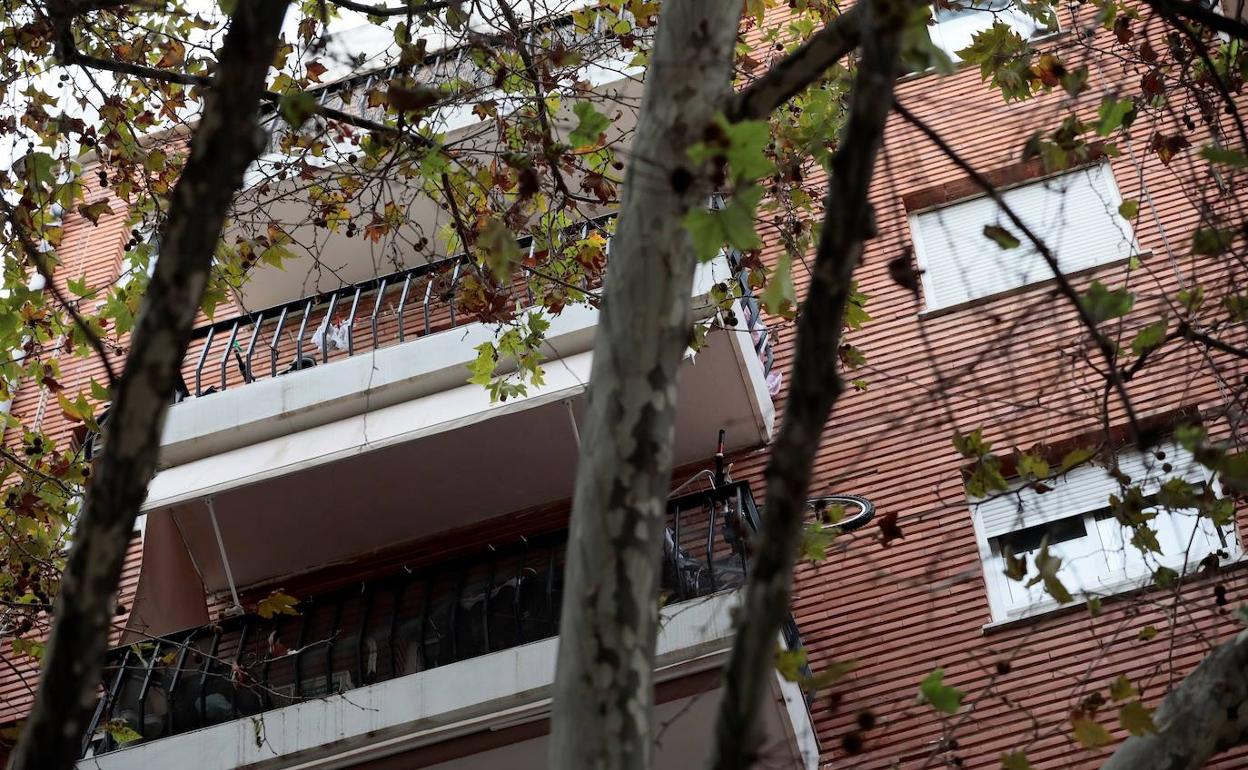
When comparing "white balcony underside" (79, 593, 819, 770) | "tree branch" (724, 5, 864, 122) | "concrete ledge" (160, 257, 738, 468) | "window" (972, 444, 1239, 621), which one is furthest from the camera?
"concrete ledge" (160, 257, 738, 468)

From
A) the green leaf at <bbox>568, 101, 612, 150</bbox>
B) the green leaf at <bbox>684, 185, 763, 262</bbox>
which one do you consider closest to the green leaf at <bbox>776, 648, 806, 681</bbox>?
the green leaf at <bbox>684, 185, 763, 262</bbox>

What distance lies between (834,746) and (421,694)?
229cm

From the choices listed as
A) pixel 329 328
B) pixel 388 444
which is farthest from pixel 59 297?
pixel 329 328

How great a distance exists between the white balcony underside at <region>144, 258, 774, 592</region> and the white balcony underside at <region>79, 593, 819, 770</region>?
1249 mm

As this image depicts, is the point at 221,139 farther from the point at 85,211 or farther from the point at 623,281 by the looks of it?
the point at 85,211

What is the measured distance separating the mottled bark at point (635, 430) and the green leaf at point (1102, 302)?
0.98 metres

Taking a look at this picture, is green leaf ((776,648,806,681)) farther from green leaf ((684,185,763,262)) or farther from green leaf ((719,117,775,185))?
green leaf ((719,117,775,185))

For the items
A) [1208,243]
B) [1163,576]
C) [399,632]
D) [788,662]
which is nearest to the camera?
[788,662]

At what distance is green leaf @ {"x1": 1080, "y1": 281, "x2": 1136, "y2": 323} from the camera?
3.27 metres

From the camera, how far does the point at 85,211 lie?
654cm

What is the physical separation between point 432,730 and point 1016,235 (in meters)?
4.95

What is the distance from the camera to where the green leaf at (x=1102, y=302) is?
3.27m

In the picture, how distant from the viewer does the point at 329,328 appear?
878 centimetres

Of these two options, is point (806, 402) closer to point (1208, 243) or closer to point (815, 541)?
point (1208, 243)
